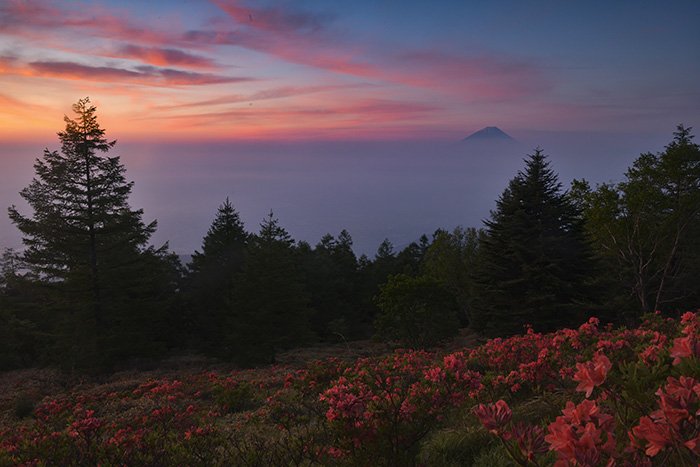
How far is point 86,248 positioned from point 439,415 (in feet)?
72.0

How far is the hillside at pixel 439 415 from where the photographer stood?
1.80 meters

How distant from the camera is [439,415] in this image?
16.6ft

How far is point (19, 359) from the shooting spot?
25.5 m

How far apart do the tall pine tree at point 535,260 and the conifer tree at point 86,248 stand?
19.0 meters

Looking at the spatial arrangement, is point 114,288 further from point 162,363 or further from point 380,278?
point 380,278

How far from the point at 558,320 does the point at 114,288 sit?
74.5 ft

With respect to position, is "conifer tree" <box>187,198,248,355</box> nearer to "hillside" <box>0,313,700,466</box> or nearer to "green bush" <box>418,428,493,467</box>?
"hillside" <box>0,313,700,466</box>

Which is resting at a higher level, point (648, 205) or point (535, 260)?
point (648, 205)

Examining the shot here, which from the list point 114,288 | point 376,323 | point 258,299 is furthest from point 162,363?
point 376,323

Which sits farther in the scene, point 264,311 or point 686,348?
point 264,311

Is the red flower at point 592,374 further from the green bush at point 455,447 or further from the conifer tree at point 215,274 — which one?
the conifer tree at point 215,274

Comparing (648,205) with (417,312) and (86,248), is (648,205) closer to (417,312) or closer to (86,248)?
(417,312)

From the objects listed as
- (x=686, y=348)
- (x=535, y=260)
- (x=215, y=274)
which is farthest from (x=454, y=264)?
(x=686, y=348)

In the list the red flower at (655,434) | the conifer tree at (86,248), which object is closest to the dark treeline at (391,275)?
the conifer tree at (86,248)
